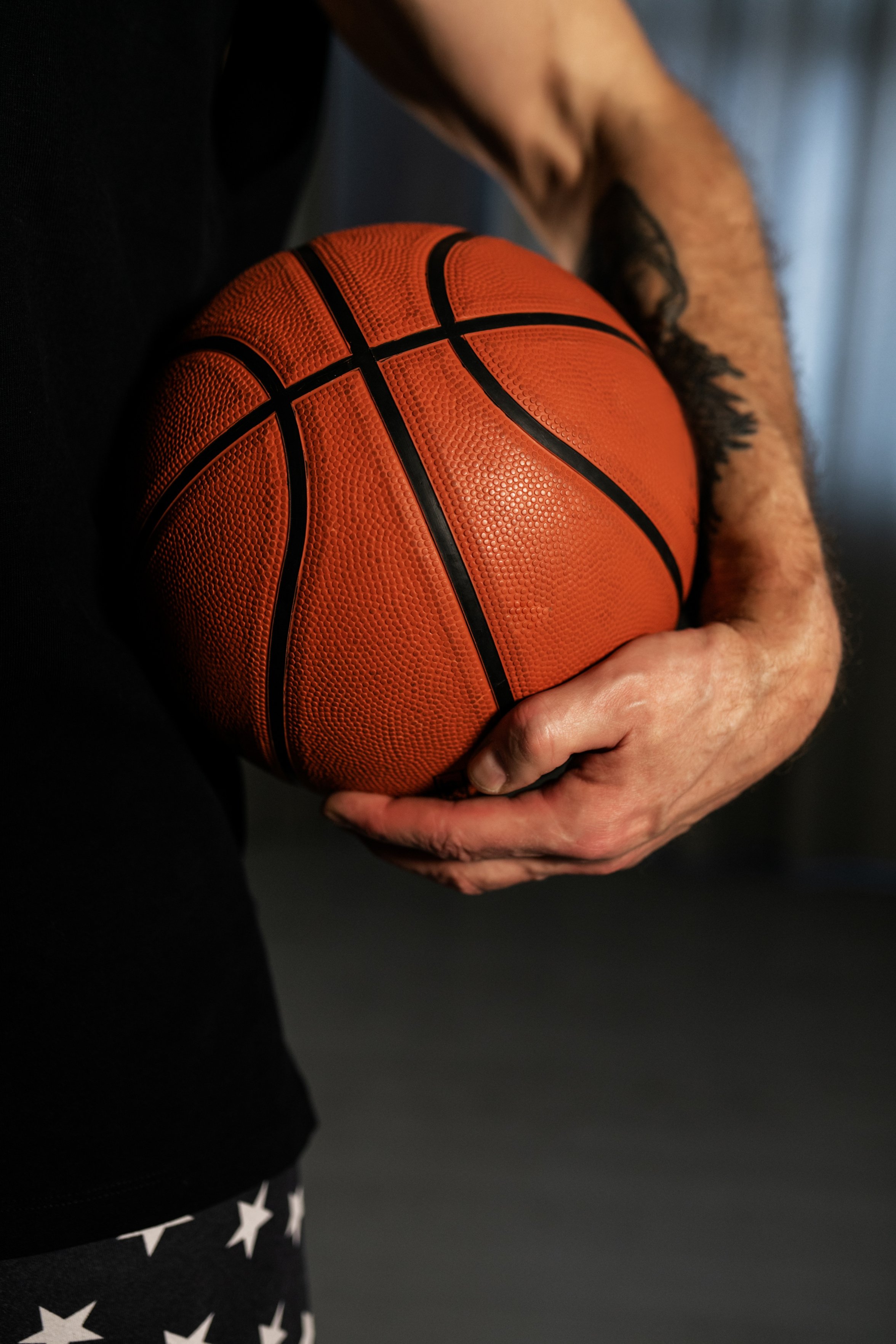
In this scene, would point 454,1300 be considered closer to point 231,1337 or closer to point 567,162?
point 231,1337

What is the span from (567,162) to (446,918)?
244 centimetres

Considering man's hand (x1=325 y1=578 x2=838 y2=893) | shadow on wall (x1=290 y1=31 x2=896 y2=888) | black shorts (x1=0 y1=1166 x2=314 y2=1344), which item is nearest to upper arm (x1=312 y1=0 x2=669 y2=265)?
man's hand (x1=325 y1=578 x2=838 y2=893)

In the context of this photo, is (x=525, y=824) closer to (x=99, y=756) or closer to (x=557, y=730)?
(x=557, y=730)

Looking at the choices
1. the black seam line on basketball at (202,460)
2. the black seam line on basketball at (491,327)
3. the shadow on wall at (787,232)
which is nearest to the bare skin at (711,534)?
the black seam line on basketball at (491,327)

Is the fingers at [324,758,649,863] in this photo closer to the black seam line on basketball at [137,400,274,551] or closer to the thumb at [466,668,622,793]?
the thumb at [466,668,622,793]

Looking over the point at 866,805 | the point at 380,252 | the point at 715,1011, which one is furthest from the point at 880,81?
the point at 380,252

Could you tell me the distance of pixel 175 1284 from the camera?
2.48 feet

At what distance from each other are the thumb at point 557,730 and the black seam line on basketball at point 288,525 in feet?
0.58

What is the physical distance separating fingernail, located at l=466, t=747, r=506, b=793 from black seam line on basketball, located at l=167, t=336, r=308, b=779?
15 cm

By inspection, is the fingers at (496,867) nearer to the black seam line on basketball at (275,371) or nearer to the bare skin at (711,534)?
the bare skin at (711,534)

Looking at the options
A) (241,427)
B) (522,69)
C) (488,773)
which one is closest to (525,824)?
(488,773)

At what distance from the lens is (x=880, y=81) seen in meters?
3.25

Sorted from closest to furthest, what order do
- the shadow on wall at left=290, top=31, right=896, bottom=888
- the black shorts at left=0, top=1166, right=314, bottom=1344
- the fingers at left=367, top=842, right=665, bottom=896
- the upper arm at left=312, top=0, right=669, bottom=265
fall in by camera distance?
1. the black shorts at left=0, top=1166, right=314, bottom=1344
2. the fingers at left=367, top=842, right=665, bottom=896
3. the upper arm at left=312, top=0, right=669, bottom=265
4. the shadow on wall at left=290, top=31, right=896, bottom=888

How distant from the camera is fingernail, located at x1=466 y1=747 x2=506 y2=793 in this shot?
77cm
